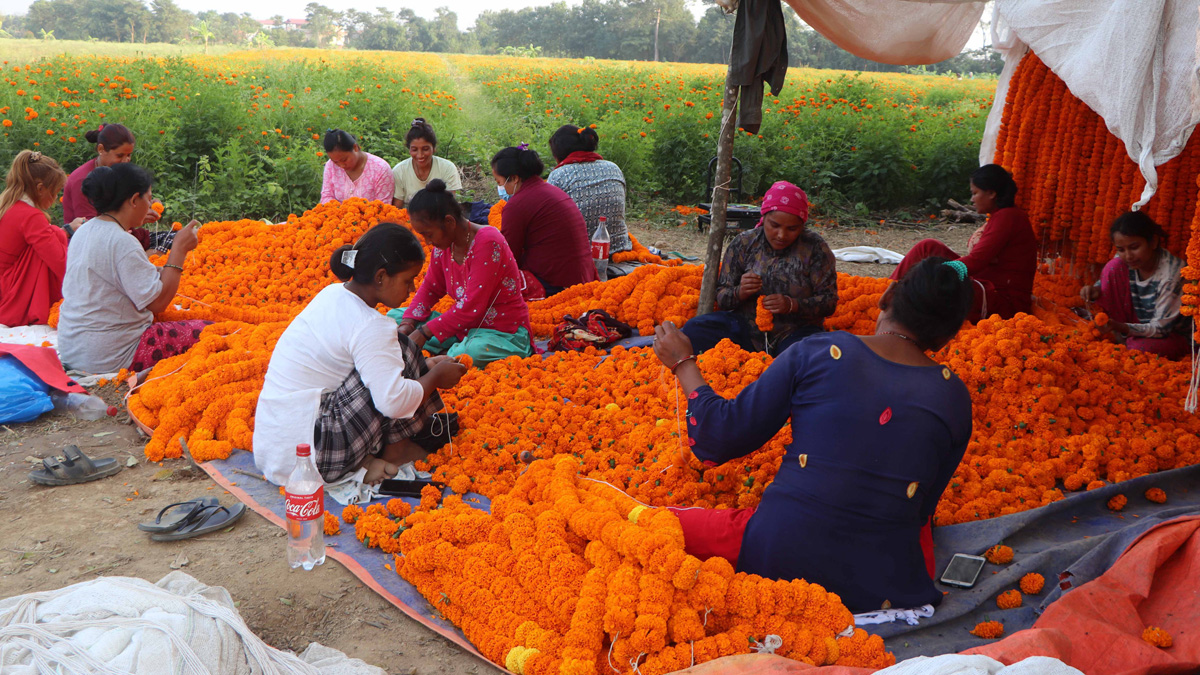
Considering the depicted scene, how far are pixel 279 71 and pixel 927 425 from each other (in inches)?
554

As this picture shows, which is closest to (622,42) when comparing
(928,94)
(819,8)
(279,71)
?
(928,94)

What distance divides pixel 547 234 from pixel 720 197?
1492 millimetres

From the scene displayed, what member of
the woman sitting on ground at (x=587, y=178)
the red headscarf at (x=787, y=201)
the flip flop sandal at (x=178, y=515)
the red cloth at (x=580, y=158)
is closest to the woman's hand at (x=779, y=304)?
the red headscarf at (x=787, y=201)

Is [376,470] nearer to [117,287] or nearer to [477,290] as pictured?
[477,290]

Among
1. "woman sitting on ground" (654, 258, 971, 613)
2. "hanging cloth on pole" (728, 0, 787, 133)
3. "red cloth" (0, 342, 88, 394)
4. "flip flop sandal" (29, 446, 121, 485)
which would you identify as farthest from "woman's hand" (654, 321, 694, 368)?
"red cloth" (0, 342, 88, 394)

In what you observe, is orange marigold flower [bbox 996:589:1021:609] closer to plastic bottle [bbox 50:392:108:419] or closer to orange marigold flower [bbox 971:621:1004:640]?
orange marigold flower [bbox 971:621:1004:640]

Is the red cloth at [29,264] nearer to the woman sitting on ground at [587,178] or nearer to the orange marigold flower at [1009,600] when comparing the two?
the woman sitting on ground at [587,178]

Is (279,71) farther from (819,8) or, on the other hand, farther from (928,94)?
(928,94)

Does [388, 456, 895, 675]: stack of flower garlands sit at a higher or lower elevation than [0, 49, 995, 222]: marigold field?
lower

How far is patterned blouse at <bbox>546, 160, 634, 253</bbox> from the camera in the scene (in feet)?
23.7

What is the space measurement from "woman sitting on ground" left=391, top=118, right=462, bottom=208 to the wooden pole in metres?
3.22

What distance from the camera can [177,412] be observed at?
4293 millimetres

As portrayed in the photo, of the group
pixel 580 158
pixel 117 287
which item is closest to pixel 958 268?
pixel 117 287

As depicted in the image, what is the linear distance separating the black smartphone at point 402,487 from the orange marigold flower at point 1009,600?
2390 mm
